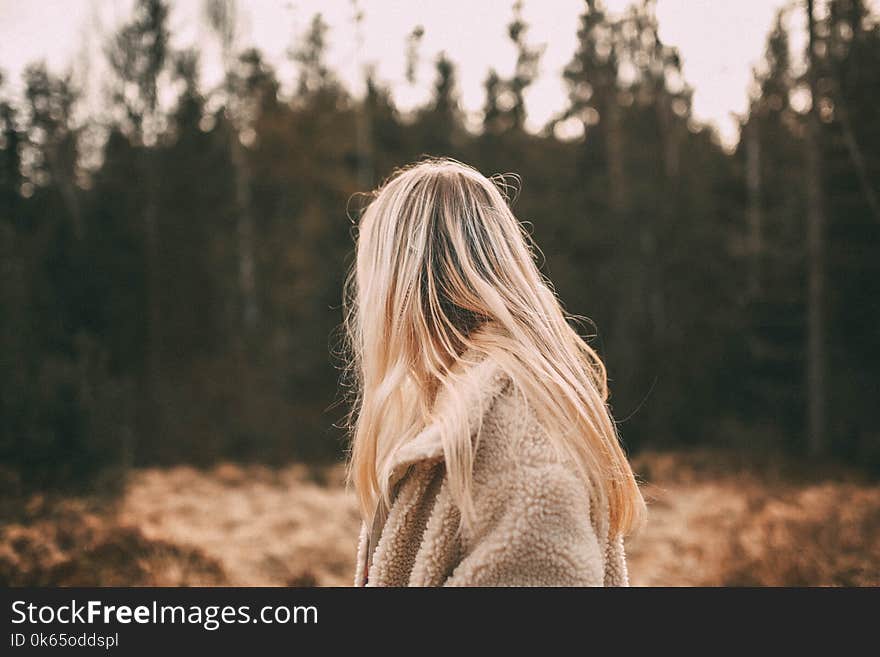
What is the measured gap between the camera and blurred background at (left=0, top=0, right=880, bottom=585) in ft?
21.9

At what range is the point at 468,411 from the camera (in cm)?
123

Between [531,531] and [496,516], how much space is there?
0.06 meters

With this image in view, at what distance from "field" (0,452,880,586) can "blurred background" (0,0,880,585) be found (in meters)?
0.05

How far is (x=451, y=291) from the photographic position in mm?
1396

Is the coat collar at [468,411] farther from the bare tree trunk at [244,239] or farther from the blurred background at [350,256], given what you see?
the bare tree trunk at [244,239]

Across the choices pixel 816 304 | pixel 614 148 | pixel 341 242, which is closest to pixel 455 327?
pixel 816 304

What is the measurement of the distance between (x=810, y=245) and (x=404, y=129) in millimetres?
9670

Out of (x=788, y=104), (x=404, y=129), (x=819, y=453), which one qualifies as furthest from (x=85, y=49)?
(x=819, y=453)

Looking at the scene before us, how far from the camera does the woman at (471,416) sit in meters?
1.17

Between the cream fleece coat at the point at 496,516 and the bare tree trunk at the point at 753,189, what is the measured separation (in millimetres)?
12940

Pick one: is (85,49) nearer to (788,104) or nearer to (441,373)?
(788,104)

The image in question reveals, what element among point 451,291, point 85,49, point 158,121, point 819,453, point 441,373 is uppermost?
point 85,49

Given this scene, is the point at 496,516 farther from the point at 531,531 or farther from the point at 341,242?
the point at 341,242
